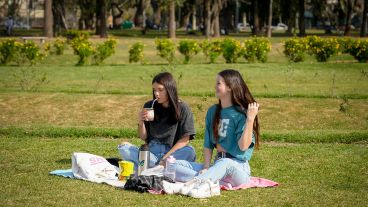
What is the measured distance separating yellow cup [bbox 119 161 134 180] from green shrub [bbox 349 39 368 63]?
735 inches

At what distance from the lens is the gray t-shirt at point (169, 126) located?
774cm

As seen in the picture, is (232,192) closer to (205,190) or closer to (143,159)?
(205,190)

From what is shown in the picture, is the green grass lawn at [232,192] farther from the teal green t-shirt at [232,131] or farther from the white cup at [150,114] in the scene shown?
the white cup at [150,114]

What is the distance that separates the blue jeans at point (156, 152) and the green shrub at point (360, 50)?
17998 millimetres

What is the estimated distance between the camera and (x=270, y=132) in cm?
1188

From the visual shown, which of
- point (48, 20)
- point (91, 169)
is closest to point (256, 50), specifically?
point (91, 169)

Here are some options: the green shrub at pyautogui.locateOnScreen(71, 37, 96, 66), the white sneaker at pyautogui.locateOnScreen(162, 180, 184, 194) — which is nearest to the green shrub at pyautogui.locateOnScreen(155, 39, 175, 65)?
the green shrub at pyautogui.locateOnScreen(71, 37, 96, 66)

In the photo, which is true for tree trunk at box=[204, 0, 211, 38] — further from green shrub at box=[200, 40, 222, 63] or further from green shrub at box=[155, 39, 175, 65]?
green shrub at box=[155, 39, 175, 65]

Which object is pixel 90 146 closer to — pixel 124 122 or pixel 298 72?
pixel 124 122

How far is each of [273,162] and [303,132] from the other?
3353 mm

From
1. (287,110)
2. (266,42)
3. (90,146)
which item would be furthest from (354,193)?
(266,42)

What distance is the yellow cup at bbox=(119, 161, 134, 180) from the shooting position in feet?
24.1

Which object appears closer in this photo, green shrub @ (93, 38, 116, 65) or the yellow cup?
the yellow cup

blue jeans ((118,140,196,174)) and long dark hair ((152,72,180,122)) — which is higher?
long dark hair ((152,72,180,122))
